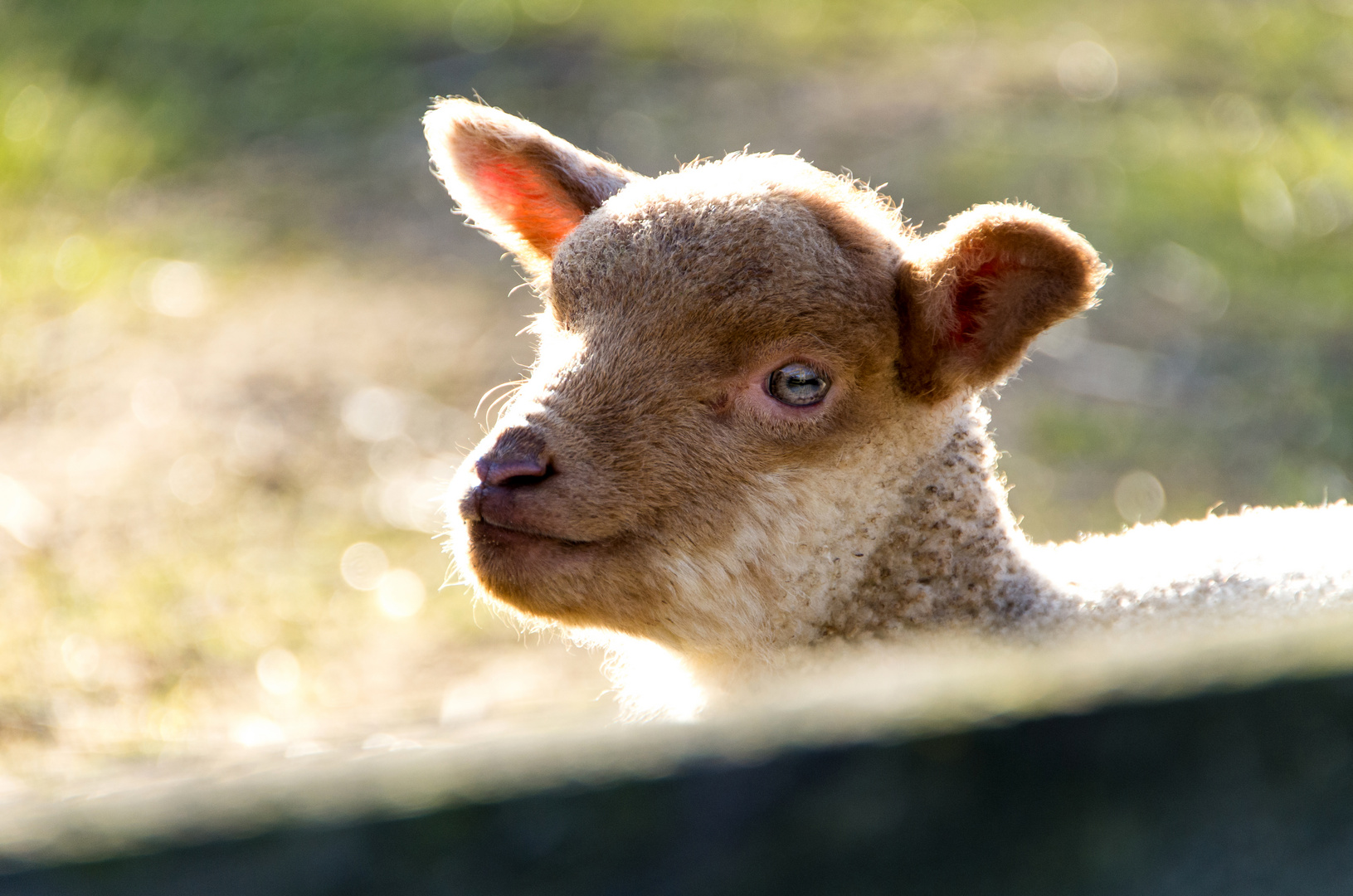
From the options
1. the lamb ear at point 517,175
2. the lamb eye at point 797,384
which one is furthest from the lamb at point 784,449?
the lamb ear at point 517,175

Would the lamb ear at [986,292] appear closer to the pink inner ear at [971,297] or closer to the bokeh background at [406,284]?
the pink inner ear at [971,297]

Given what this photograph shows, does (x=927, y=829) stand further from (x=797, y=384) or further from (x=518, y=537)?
(x=797, y=384)

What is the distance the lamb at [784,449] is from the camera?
2.89 meters

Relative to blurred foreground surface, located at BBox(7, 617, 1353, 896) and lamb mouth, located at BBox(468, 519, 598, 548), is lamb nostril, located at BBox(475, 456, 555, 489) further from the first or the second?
blurred foreground surface, located at BBox(7, 617, 1353, 896)

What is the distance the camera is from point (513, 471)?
2.82 meters

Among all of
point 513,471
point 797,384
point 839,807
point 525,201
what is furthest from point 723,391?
point 839,807

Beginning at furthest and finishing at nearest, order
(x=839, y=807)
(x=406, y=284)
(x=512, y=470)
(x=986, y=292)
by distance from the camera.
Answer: (x=406, y=284)
(x=986, y=292)
(x=512, y=470)
(x=839, y=807)

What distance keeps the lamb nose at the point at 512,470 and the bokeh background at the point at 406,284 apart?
42.2 inches

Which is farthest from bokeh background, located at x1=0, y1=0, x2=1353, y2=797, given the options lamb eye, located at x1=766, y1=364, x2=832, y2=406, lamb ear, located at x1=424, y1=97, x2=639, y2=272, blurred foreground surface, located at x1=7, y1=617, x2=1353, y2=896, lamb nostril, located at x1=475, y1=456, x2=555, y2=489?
blurred foreground surface, located at x1=7, y1=617, x2=1353, y2=896

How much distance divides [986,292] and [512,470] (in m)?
1.12

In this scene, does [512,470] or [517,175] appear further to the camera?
[517,175]

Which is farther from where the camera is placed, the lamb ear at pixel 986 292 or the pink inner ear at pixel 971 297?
the pink inner ear at pixel 971 297

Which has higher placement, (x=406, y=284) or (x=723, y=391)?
(x=406, y=284)

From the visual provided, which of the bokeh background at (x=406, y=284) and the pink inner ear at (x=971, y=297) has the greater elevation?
the bokeh background at (x=406, y=284)
